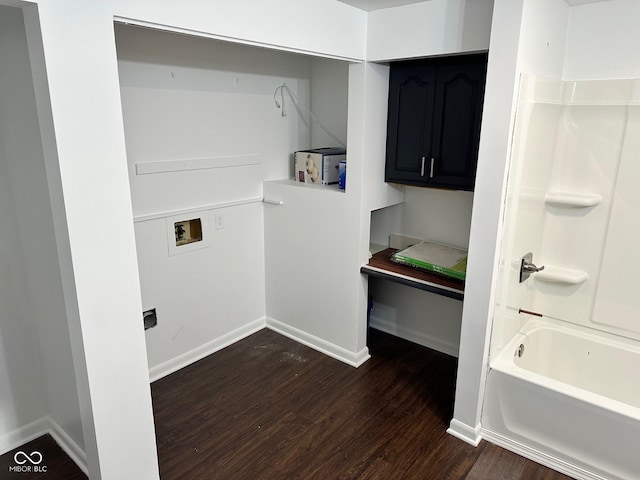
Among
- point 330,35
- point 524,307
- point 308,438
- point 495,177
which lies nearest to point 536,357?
point 524,307

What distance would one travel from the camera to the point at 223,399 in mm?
2699

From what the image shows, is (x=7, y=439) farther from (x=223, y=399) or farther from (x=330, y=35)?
(x=330, y=35)

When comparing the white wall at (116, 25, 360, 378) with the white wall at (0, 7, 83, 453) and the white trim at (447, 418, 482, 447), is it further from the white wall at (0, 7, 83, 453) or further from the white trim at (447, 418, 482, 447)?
the white trim at (447, 418, 482, 447)

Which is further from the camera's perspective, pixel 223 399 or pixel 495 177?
pixel 223 399

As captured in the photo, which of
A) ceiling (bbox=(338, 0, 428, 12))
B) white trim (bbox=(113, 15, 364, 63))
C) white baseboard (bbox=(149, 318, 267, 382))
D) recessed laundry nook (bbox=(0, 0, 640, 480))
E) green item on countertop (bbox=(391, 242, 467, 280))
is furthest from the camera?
white baseboard (bbox=(149, 318, 267, 382))

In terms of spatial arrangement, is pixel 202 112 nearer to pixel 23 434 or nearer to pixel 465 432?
pixel 23 434

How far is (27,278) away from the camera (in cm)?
222

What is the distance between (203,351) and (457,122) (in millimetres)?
2219

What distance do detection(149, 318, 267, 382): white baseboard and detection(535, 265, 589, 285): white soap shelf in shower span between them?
2022 millimetres

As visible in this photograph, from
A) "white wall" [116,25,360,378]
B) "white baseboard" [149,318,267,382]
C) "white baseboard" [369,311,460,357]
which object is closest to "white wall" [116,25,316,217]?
"white wall" [116,25,360,378]

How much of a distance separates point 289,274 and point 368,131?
3.96ft

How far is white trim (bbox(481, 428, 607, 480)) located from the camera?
213 centimetres

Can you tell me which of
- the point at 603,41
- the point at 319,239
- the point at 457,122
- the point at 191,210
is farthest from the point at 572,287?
the point at 191,210

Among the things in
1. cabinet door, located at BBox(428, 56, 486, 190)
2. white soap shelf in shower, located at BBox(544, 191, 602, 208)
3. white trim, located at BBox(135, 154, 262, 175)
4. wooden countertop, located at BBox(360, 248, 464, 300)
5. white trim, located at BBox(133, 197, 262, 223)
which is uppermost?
cabinet door, located at BBox(428, 56, 486, 190)
